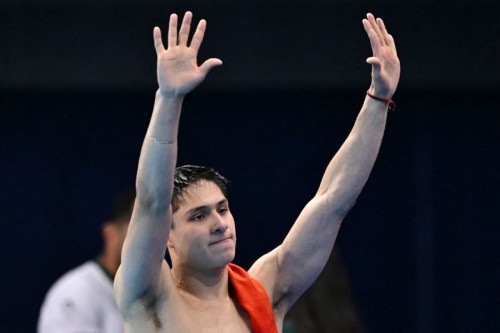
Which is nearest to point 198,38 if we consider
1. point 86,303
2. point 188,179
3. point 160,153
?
point 160,153

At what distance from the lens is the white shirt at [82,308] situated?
386 centimetres

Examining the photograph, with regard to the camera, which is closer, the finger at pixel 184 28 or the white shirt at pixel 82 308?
the finger at pixel 184 28

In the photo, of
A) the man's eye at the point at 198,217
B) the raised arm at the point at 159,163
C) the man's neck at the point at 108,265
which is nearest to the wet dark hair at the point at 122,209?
the man's neck at the point at 108,265

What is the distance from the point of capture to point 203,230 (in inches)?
110

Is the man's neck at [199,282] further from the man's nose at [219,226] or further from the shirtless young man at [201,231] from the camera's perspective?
the man's nose at [219,226]

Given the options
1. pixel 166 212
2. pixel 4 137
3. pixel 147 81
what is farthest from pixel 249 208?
pixel 166 212

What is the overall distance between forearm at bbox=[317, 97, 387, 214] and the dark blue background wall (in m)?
3.05

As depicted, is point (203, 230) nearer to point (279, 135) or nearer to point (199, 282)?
point (199, 282)

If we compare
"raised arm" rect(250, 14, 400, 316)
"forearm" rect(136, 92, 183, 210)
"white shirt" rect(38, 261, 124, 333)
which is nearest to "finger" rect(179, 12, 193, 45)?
"forearm" rect(136, 92, 183, 210)

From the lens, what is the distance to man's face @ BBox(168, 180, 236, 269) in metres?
2.80

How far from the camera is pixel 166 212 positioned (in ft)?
8.57

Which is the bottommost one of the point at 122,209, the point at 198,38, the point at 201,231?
the point at 201,231

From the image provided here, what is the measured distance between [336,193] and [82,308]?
1.32m

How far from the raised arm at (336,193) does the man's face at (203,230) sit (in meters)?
0.22
